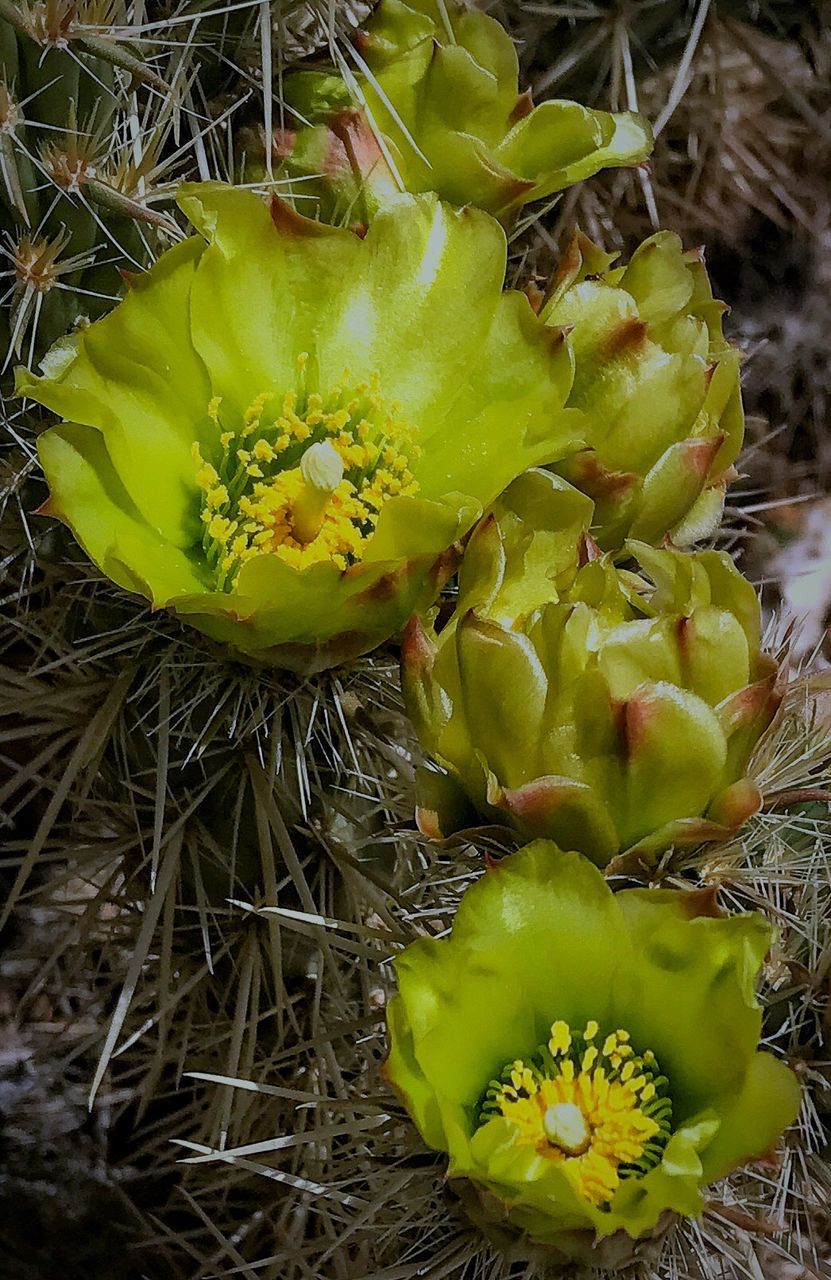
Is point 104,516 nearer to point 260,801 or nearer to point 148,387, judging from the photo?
point 148,387

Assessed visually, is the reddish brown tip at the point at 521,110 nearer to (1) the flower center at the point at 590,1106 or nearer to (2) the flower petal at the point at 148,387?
(2) the flower petal at the point at 148,387

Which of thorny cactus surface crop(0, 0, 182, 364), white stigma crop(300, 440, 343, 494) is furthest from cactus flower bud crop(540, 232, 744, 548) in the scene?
thorny cactus surface crop(0, 0, 182, 364)

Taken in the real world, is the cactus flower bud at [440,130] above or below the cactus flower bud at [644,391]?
above

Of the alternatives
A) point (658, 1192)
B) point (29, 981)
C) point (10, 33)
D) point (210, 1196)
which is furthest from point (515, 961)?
point (29, 981)

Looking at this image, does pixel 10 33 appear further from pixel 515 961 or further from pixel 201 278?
pixel 515 961

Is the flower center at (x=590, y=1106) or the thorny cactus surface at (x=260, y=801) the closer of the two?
the flower center at (x=590, y=1106)

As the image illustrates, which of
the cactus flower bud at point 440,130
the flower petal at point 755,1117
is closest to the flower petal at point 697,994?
the flower petal at point 755,1117

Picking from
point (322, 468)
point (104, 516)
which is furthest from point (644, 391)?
point (104, 516)
